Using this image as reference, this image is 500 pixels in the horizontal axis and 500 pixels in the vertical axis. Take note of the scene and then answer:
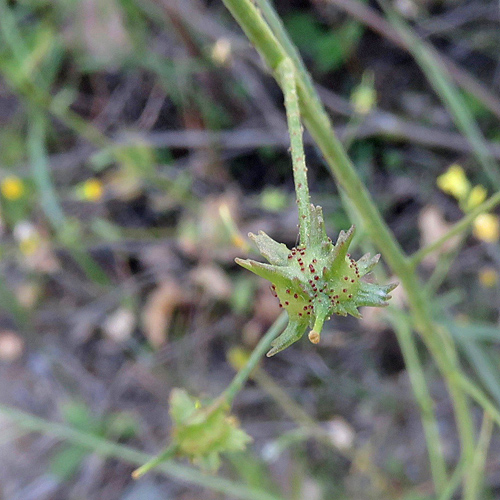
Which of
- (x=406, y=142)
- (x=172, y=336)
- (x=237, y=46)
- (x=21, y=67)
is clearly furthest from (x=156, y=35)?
(x=172, y=336)

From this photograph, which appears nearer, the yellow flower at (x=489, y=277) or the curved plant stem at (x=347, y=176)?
the curved plant stem at (x=347, y=176)

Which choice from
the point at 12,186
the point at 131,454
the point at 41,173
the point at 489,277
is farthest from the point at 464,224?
the point at 12,186

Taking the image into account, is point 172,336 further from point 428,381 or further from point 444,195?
point 444,195

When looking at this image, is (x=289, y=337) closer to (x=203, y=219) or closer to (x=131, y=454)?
(x=131, y=454)

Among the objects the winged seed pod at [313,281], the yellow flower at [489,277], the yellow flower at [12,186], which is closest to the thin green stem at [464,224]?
the winged seed pod at [313,281]

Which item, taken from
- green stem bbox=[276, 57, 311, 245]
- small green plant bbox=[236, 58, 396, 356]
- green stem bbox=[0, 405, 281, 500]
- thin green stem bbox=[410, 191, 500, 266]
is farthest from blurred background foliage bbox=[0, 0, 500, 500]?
small green plant bbox=[236, 58, 396, 356]

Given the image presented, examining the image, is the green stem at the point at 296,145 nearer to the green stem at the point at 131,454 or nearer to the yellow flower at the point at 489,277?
the green stem at the point at 131,454
